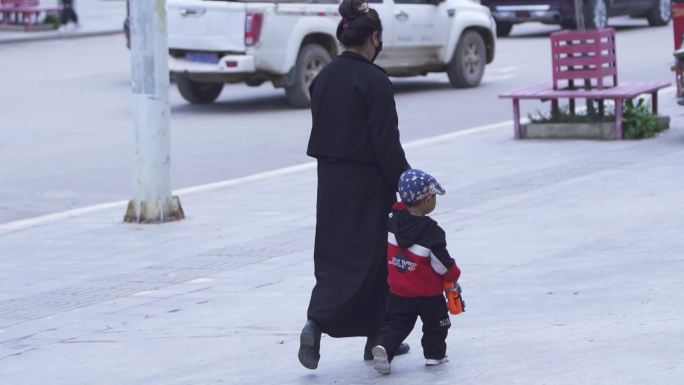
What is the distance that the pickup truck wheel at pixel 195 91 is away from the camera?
19891 mm

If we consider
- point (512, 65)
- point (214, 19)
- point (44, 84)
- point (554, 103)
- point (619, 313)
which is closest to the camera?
point (619, 313)

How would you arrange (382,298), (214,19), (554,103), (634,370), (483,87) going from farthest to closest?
(483,87) < (214,19) < (554,103) < (382,298) < (634,370)

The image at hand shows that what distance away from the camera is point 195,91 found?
65.3 ft

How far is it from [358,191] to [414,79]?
16649mm

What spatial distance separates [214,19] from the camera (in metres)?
18.6

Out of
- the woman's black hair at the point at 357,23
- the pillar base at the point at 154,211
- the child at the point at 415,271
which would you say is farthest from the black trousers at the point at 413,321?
the pillar base at the point at 154,211

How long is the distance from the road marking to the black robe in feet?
16.8

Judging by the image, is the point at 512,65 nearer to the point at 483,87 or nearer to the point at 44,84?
the point at 483,87

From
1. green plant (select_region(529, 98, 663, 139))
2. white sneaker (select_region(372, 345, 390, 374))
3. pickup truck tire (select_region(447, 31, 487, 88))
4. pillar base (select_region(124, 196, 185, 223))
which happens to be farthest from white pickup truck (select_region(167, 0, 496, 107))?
white sneaker (select_region(372, 345, 390, 374))

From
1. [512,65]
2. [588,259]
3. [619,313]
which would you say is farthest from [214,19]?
[619,313]

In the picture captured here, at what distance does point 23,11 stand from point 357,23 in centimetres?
3106

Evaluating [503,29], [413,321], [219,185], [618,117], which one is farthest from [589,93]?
[503,29]

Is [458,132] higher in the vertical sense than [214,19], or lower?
lower

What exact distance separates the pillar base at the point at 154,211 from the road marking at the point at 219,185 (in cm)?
66
